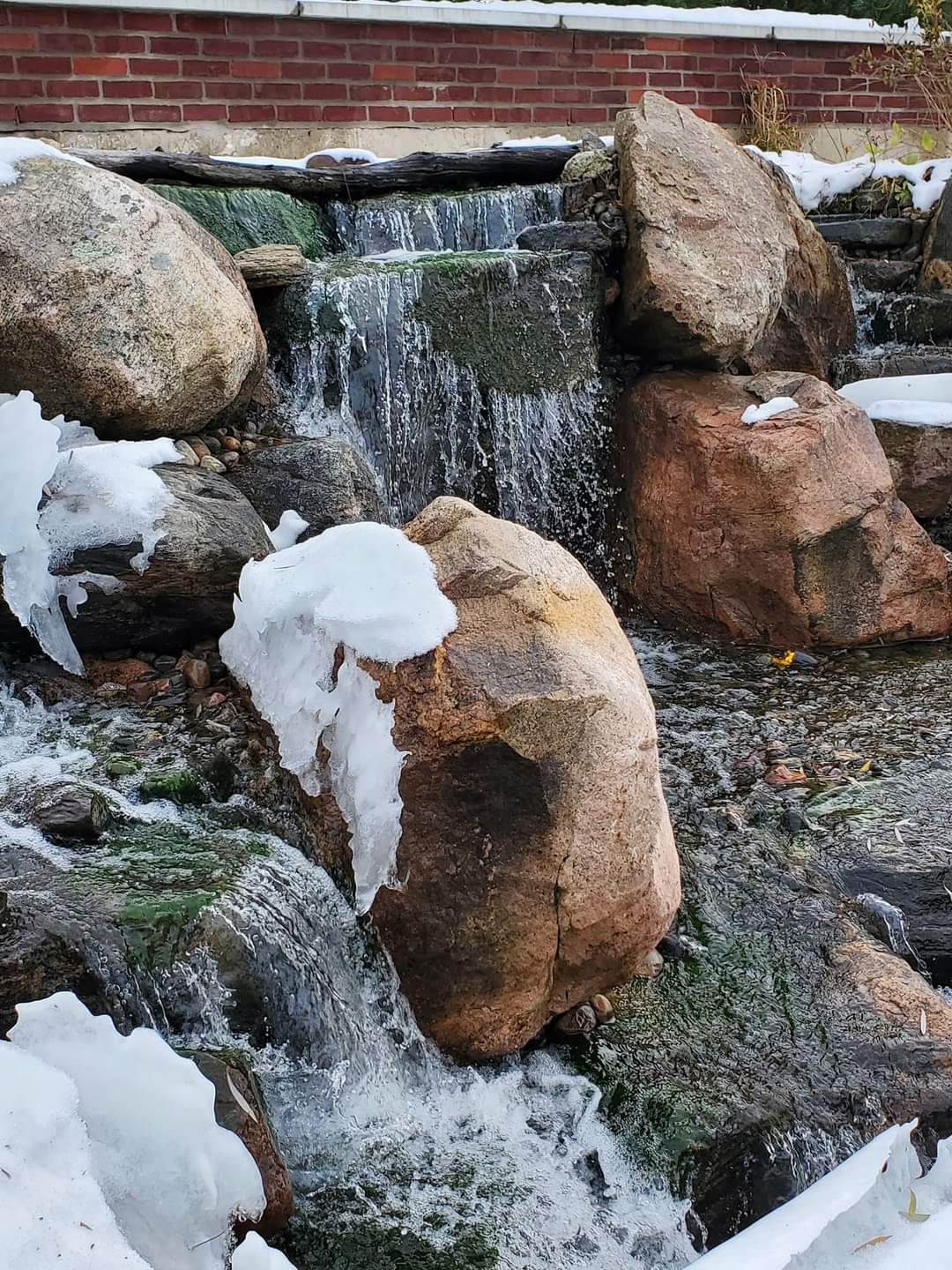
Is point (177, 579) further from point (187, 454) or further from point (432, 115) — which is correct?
point (432, 115)

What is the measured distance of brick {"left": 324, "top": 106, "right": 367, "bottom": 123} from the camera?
23.6 ft

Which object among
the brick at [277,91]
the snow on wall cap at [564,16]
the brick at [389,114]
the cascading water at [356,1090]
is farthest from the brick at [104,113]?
the cascading water at [356,1090]

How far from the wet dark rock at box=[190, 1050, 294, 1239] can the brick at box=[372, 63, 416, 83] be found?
20.7ft

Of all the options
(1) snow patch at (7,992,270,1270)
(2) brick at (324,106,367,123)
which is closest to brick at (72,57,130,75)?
(2) brick at (324,106,367,123)

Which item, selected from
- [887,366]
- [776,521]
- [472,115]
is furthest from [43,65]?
[887,366]

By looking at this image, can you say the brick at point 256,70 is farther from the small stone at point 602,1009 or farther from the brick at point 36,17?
the small stone at point 602,1009

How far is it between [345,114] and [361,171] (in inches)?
50.5

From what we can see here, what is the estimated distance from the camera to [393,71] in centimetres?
730

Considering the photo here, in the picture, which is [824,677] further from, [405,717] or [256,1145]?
[256,1145]

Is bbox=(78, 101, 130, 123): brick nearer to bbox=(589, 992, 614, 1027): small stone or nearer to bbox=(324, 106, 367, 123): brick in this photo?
bbox=(324, 106, 367, 123): brick

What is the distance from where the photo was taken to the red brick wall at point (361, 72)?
6.45m

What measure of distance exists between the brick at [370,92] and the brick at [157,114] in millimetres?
1030

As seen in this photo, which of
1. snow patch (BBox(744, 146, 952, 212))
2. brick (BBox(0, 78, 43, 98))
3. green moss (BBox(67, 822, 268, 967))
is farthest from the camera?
snow patch (BBox(744, 146, 952, 212))

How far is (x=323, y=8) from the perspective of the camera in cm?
698
